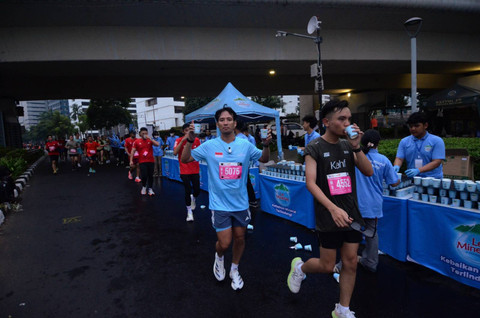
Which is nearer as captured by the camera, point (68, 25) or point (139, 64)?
point (68, 25)

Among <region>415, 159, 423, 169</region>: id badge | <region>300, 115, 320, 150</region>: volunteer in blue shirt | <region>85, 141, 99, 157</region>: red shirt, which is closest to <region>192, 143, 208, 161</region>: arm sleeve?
<region>415, 159, 423, 169</region>: id badge

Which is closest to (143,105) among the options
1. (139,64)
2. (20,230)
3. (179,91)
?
(179,91)

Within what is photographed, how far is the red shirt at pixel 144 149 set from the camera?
26.6 ft

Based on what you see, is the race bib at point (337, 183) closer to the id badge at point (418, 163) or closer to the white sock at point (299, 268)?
the white sock at point (299, 268)

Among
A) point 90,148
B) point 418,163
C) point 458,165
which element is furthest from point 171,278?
point 90,148

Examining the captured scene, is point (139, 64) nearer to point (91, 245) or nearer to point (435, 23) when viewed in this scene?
point (91, 245)

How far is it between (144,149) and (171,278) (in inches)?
201

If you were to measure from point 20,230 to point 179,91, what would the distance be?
662 inches

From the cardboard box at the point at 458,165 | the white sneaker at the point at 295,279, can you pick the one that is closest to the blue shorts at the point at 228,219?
the white sneaker at the point at 295,279

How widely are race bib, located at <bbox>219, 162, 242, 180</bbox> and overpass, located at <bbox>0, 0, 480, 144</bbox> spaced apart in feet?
31.6

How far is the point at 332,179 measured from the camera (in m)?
2.48

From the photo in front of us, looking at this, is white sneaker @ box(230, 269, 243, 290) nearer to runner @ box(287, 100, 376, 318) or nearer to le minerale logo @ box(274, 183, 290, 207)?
runner @ box(287, 100, 376, 318)

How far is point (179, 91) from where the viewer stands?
21406 millimetres

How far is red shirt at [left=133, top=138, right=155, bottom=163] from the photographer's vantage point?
8.10 meters
